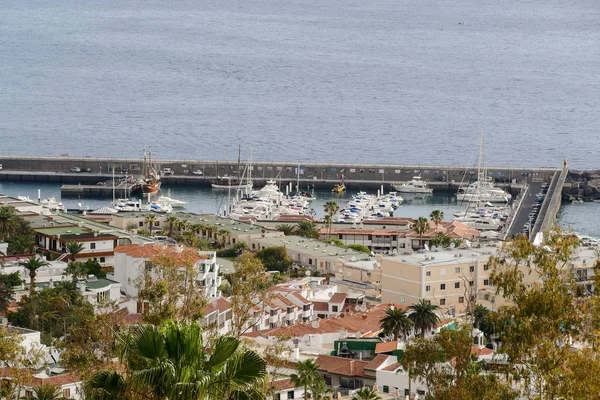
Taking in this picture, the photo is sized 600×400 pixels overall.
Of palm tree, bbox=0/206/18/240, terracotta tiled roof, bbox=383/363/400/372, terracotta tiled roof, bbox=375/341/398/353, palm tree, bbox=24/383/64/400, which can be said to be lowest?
terracotta tiled roof, bbox=375/341/398/353

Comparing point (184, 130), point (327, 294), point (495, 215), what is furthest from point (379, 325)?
point (184, 130)

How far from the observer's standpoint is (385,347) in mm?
34781

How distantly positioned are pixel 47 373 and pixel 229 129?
91.4 metres

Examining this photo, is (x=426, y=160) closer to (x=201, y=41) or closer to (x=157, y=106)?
(x=157, y=106)

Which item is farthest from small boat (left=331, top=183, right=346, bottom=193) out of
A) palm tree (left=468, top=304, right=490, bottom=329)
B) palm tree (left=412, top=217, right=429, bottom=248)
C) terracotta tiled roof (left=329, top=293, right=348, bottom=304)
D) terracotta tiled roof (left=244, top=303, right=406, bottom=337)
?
terracotta tiled roof (left=244, top=303, right=406, bottom=337)

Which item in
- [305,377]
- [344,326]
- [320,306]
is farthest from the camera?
[320,306]

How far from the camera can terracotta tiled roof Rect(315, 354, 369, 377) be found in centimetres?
3294

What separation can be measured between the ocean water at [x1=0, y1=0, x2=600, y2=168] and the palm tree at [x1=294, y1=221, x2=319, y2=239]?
38.0m

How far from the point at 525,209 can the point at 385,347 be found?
4388cm

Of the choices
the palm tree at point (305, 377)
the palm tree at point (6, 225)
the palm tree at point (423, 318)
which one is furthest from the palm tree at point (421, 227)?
the palm tree at point (305, 377)

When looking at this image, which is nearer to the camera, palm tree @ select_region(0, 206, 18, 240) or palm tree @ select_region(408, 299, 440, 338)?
palm tree @ select_region(408, 299, 440, 338)

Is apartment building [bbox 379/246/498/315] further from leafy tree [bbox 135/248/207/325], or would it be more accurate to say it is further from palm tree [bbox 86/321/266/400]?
palm tree [bbox 86/321/266/400]

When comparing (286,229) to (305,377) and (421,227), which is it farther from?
(305,377)

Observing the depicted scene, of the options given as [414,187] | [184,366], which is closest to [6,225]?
[184,366]
